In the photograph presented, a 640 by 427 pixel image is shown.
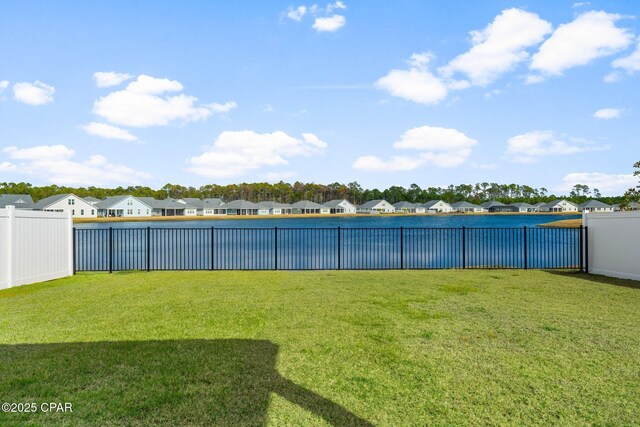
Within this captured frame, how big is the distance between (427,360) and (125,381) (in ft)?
10.7

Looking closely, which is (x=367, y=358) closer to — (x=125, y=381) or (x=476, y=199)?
(x=125, y=381)

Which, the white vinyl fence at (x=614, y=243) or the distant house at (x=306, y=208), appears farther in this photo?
the distant house at (x=306, y=208)

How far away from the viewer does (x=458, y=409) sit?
11.7ft

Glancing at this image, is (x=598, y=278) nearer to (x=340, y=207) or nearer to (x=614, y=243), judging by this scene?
(x=614, y=243)

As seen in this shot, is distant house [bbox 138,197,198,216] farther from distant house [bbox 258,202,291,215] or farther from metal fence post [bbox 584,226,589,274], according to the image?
metal fence post [bbox 584,226,589,274]

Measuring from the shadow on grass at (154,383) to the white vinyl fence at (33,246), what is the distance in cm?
580

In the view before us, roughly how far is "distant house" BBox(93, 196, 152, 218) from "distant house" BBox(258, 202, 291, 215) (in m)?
31.7

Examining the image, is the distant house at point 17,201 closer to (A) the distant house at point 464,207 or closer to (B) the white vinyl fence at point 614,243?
(B) the white vinyl fence at point 614,243

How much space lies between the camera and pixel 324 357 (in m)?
4.85

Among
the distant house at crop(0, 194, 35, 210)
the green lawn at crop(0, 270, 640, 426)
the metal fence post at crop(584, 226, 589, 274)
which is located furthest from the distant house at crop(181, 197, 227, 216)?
the metal fence post at crop(584, 226, 589, 274)

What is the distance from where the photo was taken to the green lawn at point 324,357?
11.7ft

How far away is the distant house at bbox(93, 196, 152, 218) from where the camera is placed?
83562 mm

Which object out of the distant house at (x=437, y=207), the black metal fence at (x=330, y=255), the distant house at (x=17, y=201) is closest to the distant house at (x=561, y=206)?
the distant house at (x=437, y=207)

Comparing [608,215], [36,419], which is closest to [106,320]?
[36,419]
